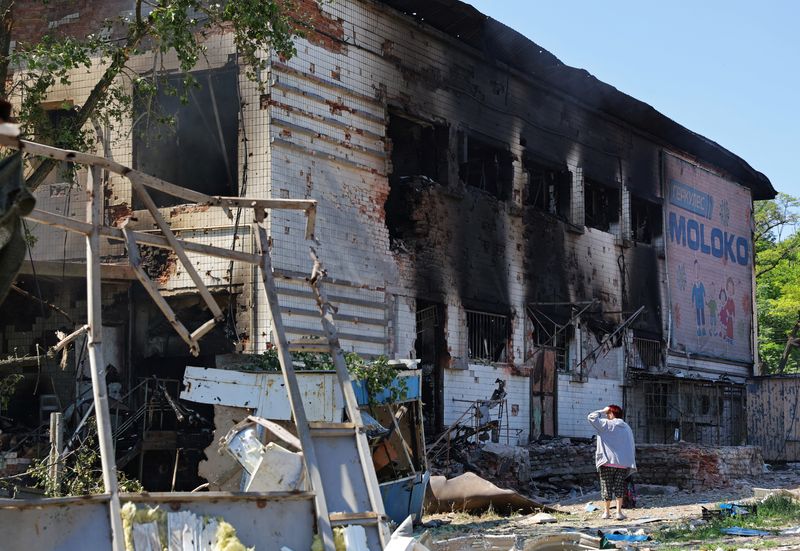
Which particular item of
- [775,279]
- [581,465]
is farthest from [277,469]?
[775,279]

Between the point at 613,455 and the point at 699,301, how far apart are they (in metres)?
15.4

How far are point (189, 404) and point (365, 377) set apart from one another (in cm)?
335

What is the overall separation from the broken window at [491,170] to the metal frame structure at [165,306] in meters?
13.9

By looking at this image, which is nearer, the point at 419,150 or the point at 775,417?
the point at 419,150

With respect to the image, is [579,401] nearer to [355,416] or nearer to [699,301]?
[699,301]

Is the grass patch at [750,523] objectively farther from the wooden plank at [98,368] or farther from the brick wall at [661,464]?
the wooden plank at [98,368]

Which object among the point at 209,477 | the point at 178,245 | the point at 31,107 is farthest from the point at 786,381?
the point at 178,245

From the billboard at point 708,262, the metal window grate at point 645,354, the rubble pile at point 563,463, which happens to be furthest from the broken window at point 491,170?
the billboard at point 708,262

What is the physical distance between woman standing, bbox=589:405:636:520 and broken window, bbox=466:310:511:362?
601 cm

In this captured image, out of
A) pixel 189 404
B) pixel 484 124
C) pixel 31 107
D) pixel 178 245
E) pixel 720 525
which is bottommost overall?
pixel 720 525

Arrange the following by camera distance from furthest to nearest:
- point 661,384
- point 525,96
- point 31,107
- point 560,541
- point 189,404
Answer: point 661,384, point 525,96, point 189,404, point 31,107, point 560,541

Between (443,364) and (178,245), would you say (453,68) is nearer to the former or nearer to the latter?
(443,364)

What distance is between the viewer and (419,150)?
66.3ft

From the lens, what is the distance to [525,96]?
74.7 feet
